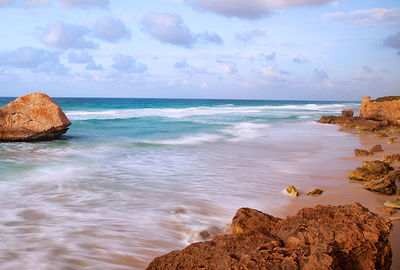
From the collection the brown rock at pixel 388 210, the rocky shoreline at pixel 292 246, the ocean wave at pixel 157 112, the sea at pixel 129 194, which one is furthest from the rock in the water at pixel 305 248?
the ocean wave at pixel 157 112

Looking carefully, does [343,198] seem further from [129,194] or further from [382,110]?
[382,110]

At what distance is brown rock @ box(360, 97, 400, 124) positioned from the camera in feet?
50.5

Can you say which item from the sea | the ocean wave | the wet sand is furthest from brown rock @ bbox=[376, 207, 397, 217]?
the ocean wave

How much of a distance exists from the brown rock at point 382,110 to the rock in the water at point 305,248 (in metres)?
15.5

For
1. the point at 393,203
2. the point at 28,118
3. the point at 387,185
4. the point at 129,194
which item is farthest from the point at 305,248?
the point at 28,118

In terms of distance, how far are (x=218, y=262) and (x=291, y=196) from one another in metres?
3.07

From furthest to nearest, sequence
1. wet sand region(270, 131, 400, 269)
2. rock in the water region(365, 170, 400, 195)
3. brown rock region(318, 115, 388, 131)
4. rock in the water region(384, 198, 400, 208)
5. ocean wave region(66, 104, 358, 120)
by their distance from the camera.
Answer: ocean wave region(66, 104, 358, 120)
brown rock region(318, 115, 388, 131)
rock in the water region(365, 170, 400, 195)
wet sand region(270, 131, 400, 269)
rock in the water region(384, 198, 400, 208)

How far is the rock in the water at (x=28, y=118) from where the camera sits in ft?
31.1

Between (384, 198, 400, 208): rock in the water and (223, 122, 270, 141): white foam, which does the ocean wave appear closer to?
(223, 122, 270, 141): white foam

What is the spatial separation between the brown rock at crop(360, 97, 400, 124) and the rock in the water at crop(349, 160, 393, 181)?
38.8 feet

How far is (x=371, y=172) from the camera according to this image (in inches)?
A: 206

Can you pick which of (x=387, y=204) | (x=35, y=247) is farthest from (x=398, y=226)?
(x=35, y=247)

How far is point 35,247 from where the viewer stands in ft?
9.68

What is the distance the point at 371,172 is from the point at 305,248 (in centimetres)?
A: 398
